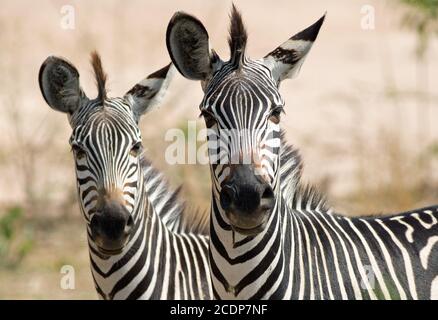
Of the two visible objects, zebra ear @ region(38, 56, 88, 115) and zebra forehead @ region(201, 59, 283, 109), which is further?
zebra ear @ region(38, 56, 88, 115)

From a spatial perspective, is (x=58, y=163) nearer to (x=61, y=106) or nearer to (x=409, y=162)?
(x=409, y=162)

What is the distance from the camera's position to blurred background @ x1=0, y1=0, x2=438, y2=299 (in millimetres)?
13930

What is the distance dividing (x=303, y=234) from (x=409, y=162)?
804cm

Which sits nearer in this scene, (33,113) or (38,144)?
(38,144)

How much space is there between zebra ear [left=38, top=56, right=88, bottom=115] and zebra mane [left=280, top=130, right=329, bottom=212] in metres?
1.60

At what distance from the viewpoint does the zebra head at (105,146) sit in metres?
7.21

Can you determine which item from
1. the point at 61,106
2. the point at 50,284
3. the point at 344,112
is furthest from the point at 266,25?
the point at 61,106

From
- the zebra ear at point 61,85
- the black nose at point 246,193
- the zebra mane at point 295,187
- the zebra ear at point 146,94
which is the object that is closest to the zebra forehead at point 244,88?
the black nose at point 246,193

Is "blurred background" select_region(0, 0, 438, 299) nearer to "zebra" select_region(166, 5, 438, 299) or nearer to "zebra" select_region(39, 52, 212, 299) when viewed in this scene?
"zebra" select_region(39, 52, 212, 299)

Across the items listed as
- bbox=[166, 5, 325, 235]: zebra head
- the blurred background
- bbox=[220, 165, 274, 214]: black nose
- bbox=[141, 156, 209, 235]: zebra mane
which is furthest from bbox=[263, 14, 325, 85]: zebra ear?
the blurred background

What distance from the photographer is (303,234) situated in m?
6.81

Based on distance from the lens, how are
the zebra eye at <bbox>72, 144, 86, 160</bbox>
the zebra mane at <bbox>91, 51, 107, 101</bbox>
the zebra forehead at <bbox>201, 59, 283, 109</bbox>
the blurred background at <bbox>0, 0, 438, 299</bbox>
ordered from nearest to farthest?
the zebra forehead at <bbox>201, 59, 283, 109</bbox> → the zebra eye at <bbox>72, 144, 86, 160</bbox> → the zebra mane at <bbox>91, 51, 107, 101</bbox> → the blurred background at <bbox>0, 0, 438, 299</bbox>

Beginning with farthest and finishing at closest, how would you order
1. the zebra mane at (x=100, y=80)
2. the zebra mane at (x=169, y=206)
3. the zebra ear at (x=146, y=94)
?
the zebra mane at (x=169, y=206)
the zebra ear at (x=146, y=94)
the zebra mane at (x=100, y=80)

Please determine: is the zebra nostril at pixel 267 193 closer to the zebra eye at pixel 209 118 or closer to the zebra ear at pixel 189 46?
the zebra eye at pixel 209 118
